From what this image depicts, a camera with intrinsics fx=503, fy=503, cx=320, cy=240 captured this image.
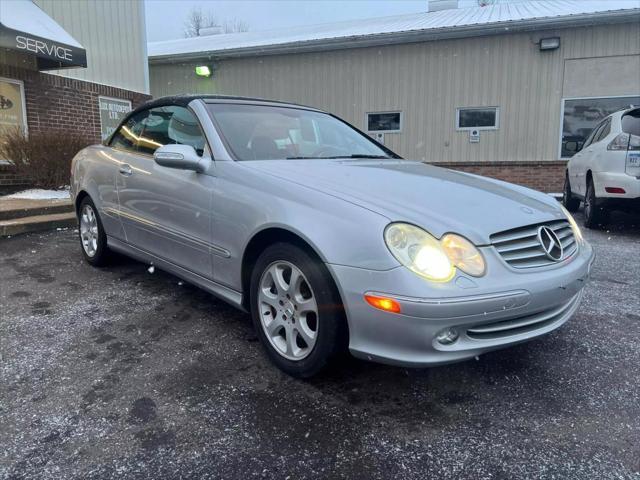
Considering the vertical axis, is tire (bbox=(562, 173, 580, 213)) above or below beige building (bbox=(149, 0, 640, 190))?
below

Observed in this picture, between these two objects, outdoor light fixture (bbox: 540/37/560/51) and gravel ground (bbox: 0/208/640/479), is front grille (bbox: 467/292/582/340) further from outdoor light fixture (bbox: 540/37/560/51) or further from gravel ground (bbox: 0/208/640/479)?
outdoor light fixture (bbox: 540/37/560/51)

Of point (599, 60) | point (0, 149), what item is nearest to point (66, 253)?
point (0, 149)

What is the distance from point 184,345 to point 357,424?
4.28 ft

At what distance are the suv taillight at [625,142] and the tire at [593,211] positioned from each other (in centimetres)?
63

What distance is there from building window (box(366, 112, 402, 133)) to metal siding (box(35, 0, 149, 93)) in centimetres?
561

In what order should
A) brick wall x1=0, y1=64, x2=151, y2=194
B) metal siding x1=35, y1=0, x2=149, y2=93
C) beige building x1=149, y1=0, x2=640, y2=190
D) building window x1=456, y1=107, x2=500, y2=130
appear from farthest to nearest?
building window x1=456, y1=107, x2=500, y2=130, beige building x1=149, y1=0, x2=640, y2=190, metal siding x1=35, y1=0, x2=149, y2=93, brick wall x1=0, y1=64, x2=151, y2=194

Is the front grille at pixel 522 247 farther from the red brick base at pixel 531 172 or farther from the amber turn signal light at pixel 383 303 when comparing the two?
the red brick base at pixel 531 172

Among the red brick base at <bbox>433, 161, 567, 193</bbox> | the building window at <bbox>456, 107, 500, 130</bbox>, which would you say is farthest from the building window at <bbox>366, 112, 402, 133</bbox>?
the red brick base at <bbox>433, 161, 567, 193</bbox>

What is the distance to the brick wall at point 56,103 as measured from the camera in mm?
8425

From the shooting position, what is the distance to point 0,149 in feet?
26.5

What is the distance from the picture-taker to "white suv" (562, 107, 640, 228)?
5930 mm

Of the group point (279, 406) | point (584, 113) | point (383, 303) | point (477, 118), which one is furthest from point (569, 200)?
point (279, 406)

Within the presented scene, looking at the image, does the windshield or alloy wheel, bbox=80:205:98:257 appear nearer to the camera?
the windshield

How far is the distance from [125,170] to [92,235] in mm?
1038
